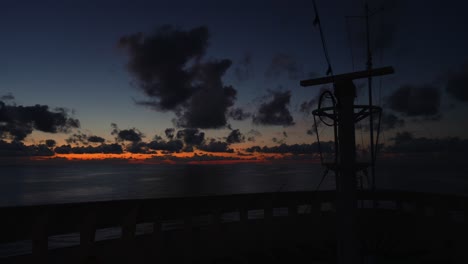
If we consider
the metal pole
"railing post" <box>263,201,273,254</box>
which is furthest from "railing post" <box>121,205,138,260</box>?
the metal pole

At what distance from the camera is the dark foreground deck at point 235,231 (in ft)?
19.8

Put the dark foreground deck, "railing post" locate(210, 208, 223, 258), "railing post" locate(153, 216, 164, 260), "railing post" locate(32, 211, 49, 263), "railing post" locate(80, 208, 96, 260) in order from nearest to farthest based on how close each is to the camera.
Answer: "railing post" locate(32, 211, 49, 263) < the dark foreground deck < "railing post" locate(80, 208, 96, 260) < "railing post" locate(153, 216, 164, 260) < "railing post" locate(210, 208, 223, 258)

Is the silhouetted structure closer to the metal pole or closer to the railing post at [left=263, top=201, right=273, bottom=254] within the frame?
the metal pole

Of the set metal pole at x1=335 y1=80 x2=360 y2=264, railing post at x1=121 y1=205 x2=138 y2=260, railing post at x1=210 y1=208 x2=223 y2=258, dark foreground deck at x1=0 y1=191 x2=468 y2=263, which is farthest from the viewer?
railing post at x1=210 y1=208 x2=223 y2=258

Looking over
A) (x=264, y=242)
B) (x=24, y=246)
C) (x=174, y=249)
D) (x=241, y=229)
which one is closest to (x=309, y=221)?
(x=264, y=242)

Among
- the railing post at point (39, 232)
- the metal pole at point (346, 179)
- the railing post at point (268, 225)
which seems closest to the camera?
the metal pole at point (346, 179)

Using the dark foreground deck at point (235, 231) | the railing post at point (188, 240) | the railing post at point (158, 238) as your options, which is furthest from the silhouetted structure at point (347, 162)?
the railing post at point (158, 238)

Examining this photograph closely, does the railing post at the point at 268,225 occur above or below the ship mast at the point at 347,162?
below

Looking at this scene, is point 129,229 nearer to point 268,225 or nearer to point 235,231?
point 235,231

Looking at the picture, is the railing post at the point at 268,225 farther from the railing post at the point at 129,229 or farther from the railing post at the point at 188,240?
the railing post at the point at 129,229

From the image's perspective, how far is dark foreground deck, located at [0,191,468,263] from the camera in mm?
6043

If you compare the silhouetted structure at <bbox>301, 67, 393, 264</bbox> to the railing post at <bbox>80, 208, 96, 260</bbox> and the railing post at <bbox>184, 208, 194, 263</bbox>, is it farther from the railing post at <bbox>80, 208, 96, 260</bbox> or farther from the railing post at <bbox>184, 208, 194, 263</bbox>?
the railing post at <bbox>80, 208, 96, 260</bbox>

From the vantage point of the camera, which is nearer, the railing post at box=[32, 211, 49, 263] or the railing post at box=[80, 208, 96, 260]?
the railing post at box=[32, 211, 49, 263]

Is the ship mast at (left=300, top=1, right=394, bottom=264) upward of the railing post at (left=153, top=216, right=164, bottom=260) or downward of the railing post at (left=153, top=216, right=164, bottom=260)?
upward
